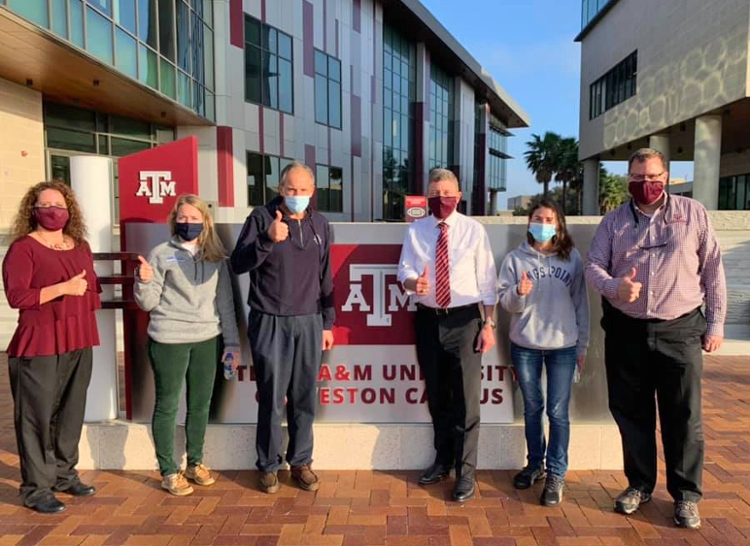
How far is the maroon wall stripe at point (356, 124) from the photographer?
2716 centimetres

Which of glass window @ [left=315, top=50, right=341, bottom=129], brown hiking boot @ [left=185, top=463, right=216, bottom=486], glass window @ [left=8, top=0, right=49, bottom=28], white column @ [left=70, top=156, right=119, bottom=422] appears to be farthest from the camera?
glass window @ [left=315, top=50, right=341, bottom=129]

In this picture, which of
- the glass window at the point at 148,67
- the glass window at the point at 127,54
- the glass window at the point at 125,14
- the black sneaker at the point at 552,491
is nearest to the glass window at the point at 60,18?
the glass window at the point at 127,54

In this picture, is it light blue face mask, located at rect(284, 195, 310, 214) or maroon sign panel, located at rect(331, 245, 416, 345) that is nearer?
light blue face mask, located at rect(284, 195, 310, 214)

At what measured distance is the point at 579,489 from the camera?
3.50 metres

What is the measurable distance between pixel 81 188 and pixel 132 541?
2.23m

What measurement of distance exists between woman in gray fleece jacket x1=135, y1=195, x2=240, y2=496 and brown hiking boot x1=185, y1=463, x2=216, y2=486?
0.28 feet

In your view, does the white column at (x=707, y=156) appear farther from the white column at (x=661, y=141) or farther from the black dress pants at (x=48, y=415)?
the black dress pants at (x=48, y=415)

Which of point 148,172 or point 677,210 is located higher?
point 148,172

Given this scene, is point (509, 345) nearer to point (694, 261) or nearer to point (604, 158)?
point (694, 261)

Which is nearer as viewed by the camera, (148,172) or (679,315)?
(679,315)

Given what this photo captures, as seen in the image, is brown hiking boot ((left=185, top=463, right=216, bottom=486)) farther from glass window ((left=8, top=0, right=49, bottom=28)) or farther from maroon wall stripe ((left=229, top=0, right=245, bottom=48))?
maroon wall stripe ((left=229, top=0, right=245, bottom=48))

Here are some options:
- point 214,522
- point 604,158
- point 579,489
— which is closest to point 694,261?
point 579,489

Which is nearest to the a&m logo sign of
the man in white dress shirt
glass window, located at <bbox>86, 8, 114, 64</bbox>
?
the man in white dress shirt

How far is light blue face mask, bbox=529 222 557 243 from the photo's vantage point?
3.20 m
